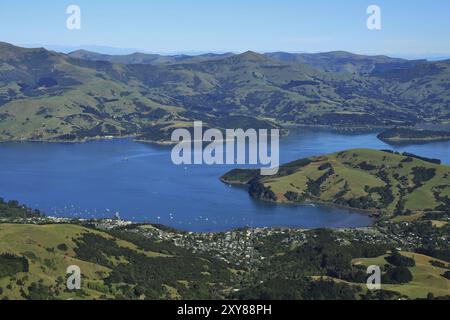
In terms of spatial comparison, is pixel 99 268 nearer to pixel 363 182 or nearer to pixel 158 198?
pixel 158 198

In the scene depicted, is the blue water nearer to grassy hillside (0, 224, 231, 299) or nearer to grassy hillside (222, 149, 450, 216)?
grassy hillside (222, 149, 450, 216)

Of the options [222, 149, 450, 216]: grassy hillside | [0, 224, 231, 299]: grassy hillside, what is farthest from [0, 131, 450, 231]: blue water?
[0, 224, 231, 299]: grassy hillside

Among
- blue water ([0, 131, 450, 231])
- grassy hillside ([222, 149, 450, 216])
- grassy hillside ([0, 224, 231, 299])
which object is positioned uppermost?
grassy hillside ([0, 224, 231, 299])

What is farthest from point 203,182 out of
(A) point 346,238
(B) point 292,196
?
(A) point 346,238

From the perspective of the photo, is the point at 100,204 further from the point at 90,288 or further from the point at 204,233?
the point at 90,288

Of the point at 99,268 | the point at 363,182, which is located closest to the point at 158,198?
the point at 363,182

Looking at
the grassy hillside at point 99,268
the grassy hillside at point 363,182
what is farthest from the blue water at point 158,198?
the grassy hillside at point 99,268

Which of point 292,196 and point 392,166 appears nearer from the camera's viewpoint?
point 292,196
